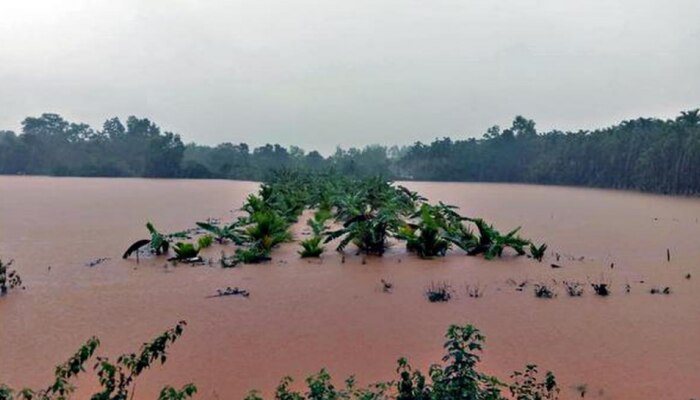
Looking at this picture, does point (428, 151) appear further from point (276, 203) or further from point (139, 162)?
point (276, 203)

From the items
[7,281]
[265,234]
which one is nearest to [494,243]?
[265,234]

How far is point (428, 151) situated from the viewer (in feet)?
234

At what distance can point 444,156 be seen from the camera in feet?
227

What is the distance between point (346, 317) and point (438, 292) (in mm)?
1556

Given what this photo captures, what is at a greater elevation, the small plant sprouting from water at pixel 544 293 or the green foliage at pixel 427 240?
the green foliage at pixel 427 240

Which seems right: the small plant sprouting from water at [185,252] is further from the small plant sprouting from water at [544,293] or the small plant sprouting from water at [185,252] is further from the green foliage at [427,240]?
the small plant sprouting from water at [544,293]

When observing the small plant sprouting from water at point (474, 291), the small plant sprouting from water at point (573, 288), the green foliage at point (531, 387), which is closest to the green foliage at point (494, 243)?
the small plant sprouting from water at point (573, 288)

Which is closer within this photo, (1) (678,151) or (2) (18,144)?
(1) (678,151)

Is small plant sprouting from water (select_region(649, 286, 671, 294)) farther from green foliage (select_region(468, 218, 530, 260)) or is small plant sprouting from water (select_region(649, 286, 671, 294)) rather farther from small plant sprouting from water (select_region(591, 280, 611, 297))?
green foliage (select_region(468, 218, 530, 260))

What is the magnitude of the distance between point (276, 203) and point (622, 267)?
36.4ft

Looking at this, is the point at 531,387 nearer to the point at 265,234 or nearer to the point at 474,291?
the point at 474,291

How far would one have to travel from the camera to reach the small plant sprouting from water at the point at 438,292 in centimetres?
705

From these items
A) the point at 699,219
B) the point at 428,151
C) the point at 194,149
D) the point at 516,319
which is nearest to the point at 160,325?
the point at 516,319

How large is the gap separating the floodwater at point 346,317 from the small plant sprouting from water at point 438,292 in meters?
0.12
